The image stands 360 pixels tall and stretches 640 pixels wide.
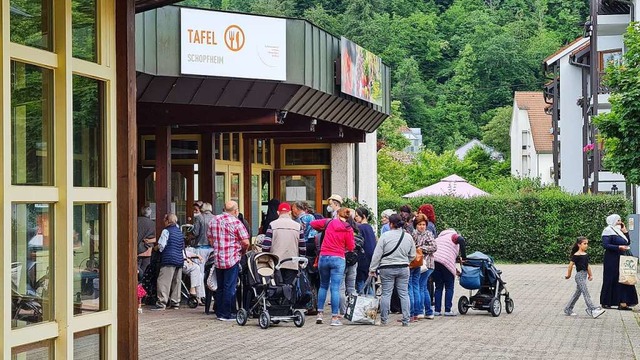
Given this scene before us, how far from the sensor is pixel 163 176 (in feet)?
79.4

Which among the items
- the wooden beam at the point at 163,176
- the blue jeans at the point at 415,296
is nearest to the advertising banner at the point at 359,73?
the wooden beam at the point at 163,176

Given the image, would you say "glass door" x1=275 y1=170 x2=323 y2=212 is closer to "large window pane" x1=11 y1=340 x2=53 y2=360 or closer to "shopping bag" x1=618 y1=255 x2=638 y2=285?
"shopping bag" x1=618 y1=255 x2=638 y2=285

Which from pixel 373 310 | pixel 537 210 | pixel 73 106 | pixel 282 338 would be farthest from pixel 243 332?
pixel 537 210

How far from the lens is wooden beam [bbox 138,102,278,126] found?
23795mm

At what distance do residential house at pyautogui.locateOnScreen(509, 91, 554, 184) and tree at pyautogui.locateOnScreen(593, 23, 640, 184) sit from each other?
7051 cm

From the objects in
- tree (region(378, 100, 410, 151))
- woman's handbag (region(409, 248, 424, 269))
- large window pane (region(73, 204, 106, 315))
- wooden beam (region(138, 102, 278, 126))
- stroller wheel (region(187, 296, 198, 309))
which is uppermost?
tree (region(378, 100, 410, 151))

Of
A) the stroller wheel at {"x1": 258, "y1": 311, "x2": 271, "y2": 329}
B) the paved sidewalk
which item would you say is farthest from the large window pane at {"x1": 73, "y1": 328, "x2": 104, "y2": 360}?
the stroller wheel at {"x1": 258, "y1": 311, "x2": 271, "y2": 329}

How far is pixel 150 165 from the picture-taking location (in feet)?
91.6

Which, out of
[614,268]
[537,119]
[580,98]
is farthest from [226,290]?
[537,119]

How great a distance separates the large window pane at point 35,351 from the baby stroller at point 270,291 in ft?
37.1

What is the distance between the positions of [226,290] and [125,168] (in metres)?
11.8

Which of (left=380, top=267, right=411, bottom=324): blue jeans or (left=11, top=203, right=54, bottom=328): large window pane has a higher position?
(left=11, top=203, right=54, bottom=328): large window pane

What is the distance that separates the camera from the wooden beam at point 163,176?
79.4 feet

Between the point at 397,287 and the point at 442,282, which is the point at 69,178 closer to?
the point at 397,287
